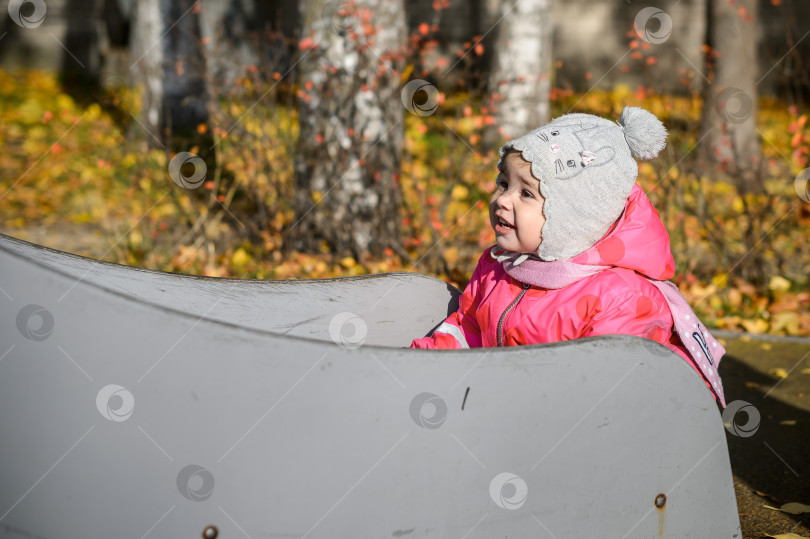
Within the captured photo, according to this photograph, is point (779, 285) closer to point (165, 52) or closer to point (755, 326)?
point (755, 326)

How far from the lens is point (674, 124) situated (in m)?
4.09

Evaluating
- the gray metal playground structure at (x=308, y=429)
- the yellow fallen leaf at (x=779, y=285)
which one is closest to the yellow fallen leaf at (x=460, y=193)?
the yellow fallen leaf at (x=779, y=285)

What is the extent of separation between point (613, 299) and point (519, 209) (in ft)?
1.07

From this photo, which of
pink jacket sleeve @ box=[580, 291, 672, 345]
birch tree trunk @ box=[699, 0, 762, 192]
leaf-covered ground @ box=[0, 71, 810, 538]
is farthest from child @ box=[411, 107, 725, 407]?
birch tree trunk @ box=[699, 0, 762, 192]

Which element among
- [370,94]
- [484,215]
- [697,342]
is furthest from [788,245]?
[697,342]

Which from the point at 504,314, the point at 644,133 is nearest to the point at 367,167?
the point at 504,314

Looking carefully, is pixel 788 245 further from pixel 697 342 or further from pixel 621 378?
pixel 621 378

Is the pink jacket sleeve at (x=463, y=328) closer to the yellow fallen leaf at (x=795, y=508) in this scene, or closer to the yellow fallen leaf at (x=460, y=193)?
the yellow fallen leaf at (x=795, y=508)

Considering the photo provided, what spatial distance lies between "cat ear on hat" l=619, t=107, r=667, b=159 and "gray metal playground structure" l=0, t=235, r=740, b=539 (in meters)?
0.58

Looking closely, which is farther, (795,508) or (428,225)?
(428,225)

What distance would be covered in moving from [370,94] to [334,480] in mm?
3087

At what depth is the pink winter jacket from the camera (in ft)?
6.57

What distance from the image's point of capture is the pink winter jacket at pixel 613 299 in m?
2.00

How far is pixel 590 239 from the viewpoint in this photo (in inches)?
82.9
